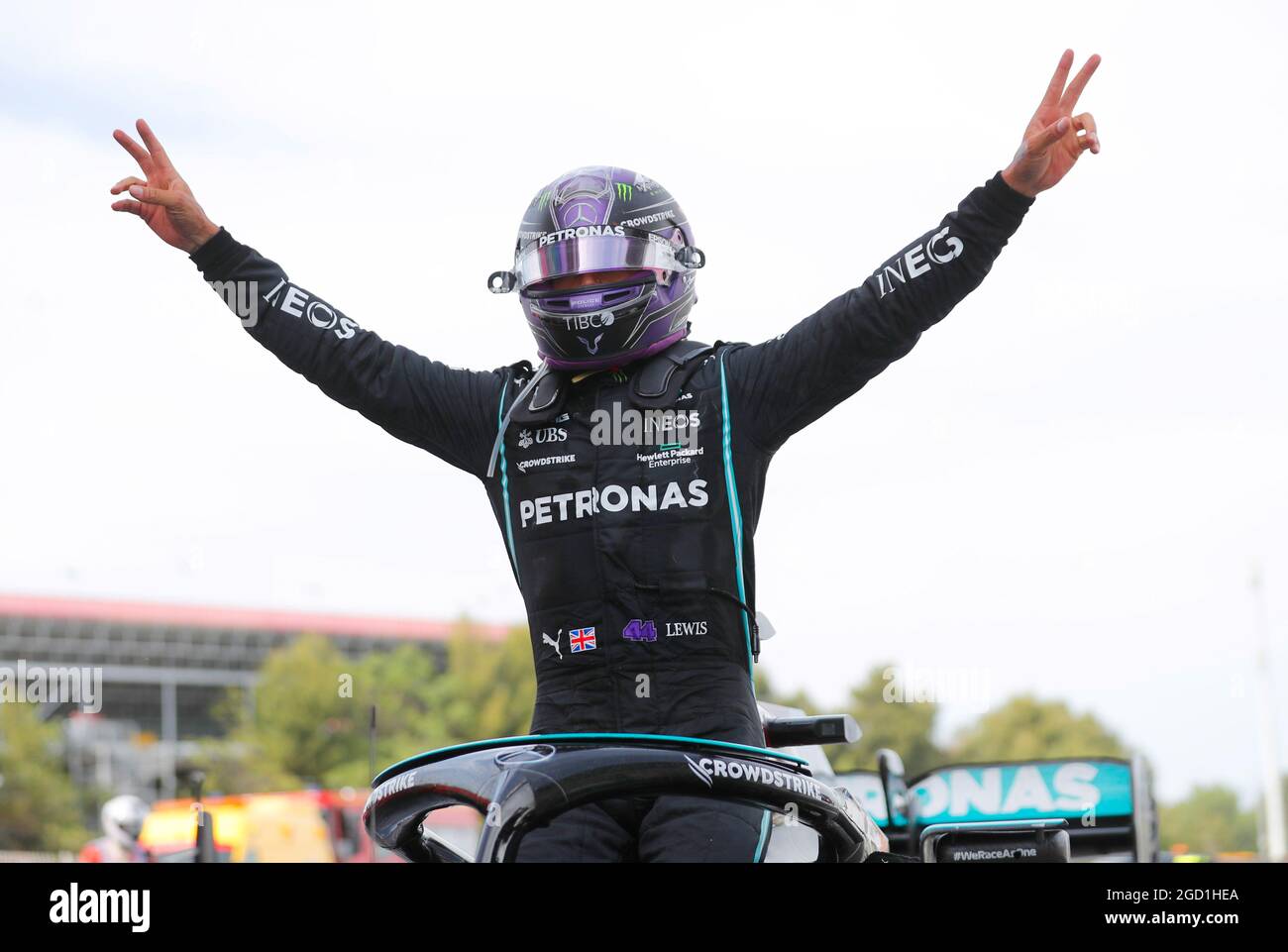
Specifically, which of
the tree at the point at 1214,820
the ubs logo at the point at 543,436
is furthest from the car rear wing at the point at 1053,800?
the tree at the point at 1214,820

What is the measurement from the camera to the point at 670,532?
4273 millimetres

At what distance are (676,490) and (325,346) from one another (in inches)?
52.3

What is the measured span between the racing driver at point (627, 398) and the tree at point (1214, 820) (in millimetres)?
64038

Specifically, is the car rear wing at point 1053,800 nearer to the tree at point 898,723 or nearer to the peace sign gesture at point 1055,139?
the peace sign gesture at point 1055,139

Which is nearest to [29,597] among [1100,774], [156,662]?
[156,662]

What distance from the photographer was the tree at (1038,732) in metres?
52.8

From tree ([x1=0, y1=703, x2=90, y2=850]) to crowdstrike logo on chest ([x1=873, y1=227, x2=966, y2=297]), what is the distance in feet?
136

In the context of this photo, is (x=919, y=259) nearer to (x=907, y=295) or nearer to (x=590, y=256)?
(x=907, y=295)

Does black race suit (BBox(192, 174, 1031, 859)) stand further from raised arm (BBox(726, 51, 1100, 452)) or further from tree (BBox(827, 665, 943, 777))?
tree (BBox(827, 665, 943, 777))

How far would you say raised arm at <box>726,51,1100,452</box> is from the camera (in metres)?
4.27

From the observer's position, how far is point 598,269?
4.73m

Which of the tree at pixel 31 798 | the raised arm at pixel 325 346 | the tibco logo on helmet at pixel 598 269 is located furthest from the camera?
the tree at pixel 31 798

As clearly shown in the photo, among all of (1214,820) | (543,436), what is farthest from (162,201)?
(1214,820)
